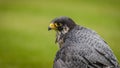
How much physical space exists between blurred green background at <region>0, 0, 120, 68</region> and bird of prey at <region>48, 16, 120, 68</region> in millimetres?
4082

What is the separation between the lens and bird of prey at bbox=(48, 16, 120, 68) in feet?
26.7

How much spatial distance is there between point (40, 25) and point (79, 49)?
10515 mm

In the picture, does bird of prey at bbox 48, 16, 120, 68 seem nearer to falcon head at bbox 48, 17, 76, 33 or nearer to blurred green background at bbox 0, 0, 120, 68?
falcon head at bbox 48, 17, 76, 33

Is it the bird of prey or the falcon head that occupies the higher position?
the falcon head

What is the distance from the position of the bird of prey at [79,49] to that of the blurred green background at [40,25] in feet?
13.4

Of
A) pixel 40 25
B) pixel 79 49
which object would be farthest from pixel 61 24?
pixel 40 25

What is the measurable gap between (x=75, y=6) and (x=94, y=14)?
181 centimetres

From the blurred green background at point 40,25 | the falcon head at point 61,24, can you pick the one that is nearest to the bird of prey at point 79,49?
the falcon head at point 61,24

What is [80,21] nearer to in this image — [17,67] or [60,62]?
[17,67]

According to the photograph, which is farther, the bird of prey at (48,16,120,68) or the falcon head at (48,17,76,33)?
the falcon head at (48,17,76,33)

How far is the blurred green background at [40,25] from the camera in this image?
14.1 meters

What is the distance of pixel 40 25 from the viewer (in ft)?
61.7

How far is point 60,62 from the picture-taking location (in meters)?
8.53

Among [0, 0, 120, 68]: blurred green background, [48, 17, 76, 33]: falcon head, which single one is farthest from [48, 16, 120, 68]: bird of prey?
[0, 0, 120, 68]: blurred green background
